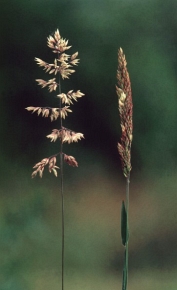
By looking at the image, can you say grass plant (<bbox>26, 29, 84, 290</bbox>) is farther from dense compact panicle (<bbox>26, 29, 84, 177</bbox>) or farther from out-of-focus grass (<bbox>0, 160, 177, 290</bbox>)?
out-of-focus grass (<bbox>0, 160, 177, 290</bbox>)

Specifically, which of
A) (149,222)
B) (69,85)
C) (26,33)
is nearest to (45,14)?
(26,33)

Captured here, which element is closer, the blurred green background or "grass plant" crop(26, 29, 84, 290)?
"grass plant" crop(26, 29, 84, 290)

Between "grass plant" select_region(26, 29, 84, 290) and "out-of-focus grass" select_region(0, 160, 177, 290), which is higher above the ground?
"grass plant" select_region(26, 29, 84, 290)

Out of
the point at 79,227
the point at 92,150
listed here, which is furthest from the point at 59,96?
the point at 79,227

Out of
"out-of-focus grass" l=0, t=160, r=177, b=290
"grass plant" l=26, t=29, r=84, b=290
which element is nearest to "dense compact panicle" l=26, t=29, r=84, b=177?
"grass plant" l=26, t=29, r=84, b=290

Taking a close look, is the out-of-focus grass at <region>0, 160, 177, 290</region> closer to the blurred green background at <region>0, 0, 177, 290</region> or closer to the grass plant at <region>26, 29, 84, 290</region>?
the blurred green background at <region>0, 0, 177, 290</region>

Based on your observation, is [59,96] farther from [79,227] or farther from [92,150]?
[79,227]

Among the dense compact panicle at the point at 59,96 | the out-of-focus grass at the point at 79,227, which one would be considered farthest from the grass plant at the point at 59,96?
the out-of-focus grass at the point at 79,227

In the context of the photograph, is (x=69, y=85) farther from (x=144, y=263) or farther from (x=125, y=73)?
(x=144, y=263)
